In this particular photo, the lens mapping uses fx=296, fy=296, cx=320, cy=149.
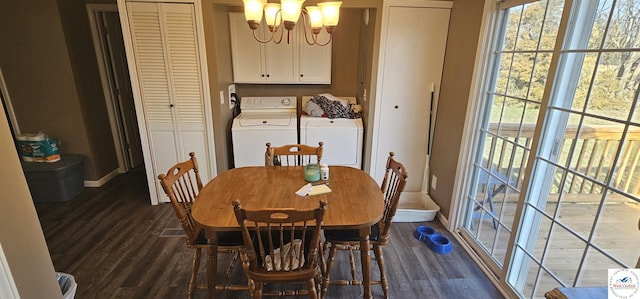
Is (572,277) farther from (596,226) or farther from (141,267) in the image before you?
(141,267)

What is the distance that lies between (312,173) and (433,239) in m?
1.28

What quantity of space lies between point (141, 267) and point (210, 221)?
3.89 ft

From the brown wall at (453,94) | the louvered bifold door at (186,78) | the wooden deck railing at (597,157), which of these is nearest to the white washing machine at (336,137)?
the brown wall at (453,94)

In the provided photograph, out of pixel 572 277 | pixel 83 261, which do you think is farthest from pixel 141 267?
pixel 572 277

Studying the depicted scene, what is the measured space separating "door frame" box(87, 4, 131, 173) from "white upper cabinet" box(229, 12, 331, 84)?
1.44 meters

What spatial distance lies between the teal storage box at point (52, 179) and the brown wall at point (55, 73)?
0.89 ft

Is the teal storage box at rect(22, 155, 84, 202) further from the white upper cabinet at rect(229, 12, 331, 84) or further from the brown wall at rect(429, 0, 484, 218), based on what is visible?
the brown wall at rect(429, 0, 484, 218)

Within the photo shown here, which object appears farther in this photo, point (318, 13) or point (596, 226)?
point (318, 13)

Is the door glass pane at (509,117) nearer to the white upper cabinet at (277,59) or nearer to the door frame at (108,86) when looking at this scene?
the white upper cabinet at (277,59)

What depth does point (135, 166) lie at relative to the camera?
4.13m

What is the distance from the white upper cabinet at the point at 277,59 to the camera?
3186 millimetres

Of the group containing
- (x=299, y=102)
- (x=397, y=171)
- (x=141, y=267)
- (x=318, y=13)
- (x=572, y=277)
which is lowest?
(x=141, y=267)

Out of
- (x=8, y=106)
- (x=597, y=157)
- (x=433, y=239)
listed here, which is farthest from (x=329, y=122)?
(x=8, y=106)

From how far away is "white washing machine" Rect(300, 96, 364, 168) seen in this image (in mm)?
3033
